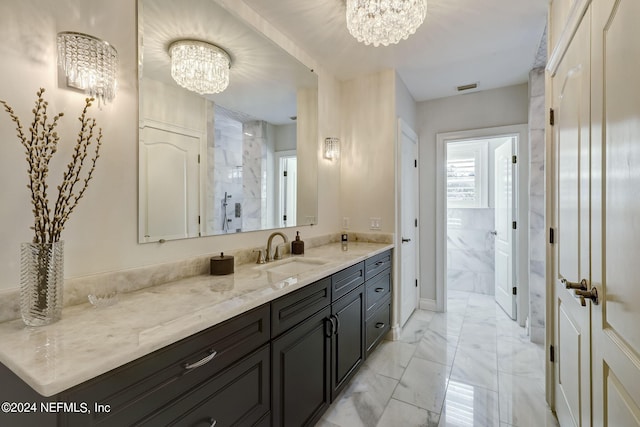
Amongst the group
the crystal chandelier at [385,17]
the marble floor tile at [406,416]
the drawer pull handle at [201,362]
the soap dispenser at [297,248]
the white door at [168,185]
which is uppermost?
the crystal chandelier at [385,17]

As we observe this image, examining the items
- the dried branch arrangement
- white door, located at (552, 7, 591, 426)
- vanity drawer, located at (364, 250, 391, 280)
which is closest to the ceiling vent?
white door, located at (552, 7, 591, 426)

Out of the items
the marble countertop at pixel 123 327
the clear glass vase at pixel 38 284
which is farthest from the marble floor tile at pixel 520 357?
the clear glass vase at pixel 38 284

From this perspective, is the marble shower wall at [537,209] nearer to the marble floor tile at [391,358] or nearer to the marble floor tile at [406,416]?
the marble floor tile at [391,358]

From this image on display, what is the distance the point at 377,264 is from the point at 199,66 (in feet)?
6.38

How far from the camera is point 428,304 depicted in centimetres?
367

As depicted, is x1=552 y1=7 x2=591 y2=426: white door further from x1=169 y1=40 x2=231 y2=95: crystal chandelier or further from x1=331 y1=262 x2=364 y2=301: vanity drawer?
x1=169 y1=40 x2=231 y2=95: crystal chandelier

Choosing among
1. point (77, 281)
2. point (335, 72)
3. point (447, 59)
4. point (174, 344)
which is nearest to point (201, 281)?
point (77, 281)

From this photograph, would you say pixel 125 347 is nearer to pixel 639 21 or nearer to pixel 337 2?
pixel 639 21

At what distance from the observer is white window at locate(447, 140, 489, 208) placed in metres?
4.46

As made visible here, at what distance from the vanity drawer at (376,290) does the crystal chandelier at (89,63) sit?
1998 mm

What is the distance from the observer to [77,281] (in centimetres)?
116

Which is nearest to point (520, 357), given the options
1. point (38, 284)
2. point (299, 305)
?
point (299, 305)

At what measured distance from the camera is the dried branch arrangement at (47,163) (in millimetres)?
972

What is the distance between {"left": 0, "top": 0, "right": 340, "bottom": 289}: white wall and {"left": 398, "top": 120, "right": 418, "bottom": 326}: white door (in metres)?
2.26
